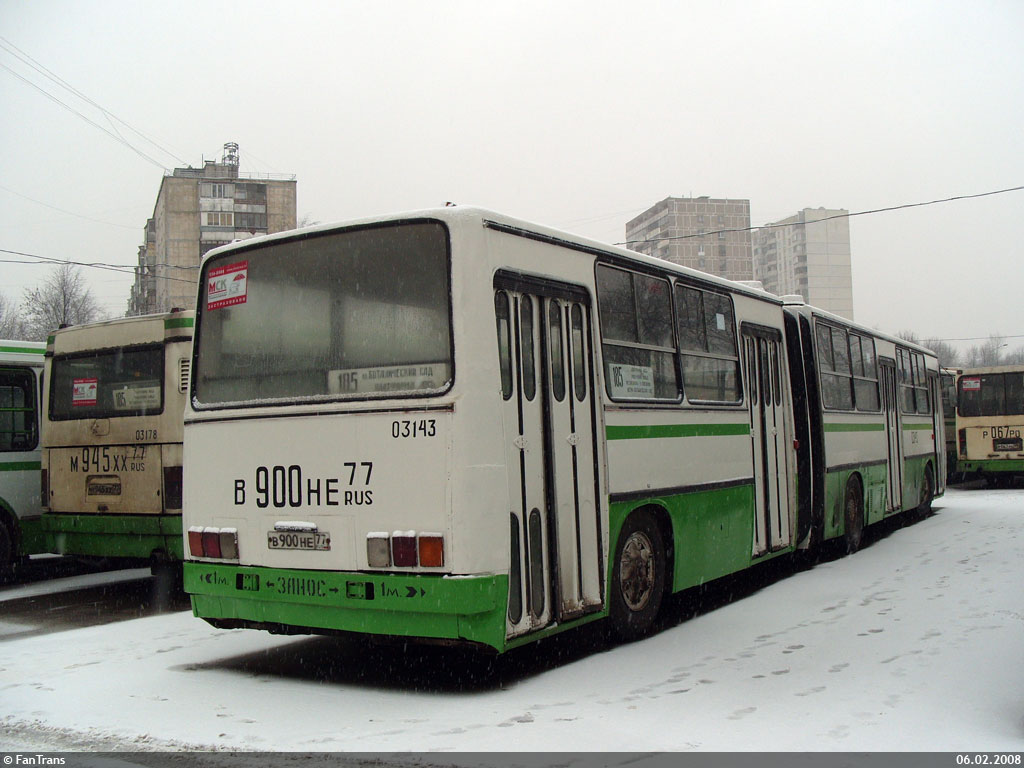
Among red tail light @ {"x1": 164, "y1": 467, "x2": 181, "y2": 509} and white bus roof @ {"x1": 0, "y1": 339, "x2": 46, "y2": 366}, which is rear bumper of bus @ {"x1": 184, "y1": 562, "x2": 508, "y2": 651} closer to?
red tail light @ {"x1": 164, "y1": 467, "x2": 181, "y2": 509}

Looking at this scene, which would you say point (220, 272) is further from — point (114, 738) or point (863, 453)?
point (863, 453)

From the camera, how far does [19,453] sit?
1214 centimetres

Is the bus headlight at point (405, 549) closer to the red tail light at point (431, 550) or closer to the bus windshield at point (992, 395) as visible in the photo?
the red tail light at point (431, 550)

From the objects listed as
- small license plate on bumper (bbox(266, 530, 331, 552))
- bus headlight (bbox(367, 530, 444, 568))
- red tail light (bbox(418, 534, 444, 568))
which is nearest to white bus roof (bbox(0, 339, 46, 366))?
small license plate on bumper (bbox(266, 530, 331, 552))

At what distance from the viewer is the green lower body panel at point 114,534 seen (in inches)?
404

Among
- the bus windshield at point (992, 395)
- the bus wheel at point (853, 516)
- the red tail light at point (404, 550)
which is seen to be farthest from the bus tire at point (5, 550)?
the bus windshield at point (992, 395)

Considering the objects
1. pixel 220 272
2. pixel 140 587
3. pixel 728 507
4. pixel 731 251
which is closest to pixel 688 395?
pixel 728 507

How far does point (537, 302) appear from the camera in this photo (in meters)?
6.80

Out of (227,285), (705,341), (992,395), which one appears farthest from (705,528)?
(992,395)

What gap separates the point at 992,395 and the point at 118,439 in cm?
2240

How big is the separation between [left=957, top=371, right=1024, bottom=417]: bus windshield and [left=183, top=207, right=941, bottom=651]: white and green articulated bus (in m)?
20.5

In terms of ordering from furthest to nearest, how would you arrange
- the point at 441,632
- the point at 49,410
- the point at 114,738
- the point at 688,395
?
the point at 49,410, the point at 688,395, the point at 441,632, the point at 114,738

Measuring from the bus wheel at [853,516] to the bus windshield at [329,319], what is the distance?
857 cm

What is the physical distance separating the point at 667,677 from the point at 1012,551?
7.64 m
